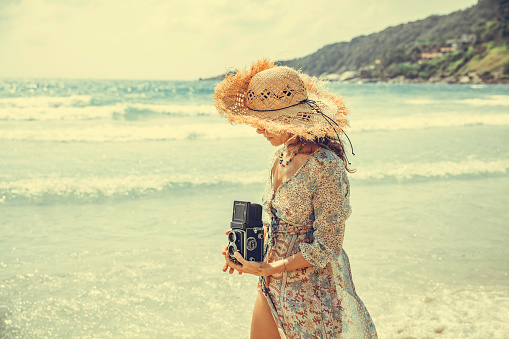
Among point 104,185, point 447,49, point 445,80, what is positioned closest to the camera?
point 104,185

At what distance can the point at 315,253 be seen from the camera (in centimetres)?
178

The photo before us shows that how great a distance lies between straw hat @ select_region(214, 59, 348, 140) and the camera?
1.84 meters

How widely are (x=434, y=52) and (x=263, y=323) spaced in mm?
109721

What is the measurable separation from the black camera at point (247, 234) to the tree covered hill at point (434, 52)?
217ft

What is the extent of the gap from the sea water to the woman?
1883mm

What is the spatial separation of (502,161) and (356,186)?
4.36 metres

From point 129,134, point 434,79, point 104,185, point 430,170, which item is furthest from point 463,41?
point 104,185

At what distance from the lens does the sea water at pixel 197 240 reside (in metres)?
3.84

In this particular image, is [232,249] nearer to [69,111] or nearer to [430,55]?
[69,111]

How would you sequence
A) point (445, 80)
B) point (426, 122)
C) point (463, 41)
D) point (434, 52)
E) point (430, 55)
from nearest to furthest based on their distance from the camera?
1. point (426, 122)
2. point (445, 80)
3. point (463, 41)
4. point (430, 55)
5. point (434, 52)

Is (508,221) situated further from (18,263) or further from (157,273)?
(18,263)

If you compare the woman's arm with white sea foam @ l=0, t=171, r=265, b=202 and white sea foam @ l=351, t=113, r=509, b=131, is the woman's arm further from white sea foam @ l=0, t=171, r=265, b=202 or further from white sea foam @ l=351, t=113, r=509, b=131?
white sea foam @ l=351, t=113, r=509, b=131

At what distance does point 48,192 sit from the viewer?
7.55 metres

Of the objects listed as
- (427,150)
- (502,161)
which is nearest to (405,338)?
(502,161)
